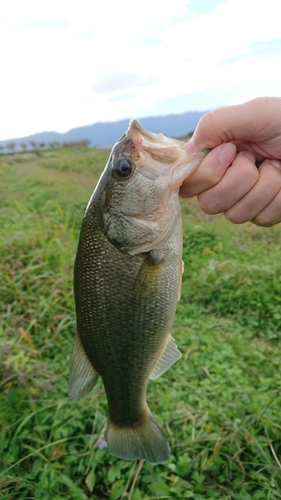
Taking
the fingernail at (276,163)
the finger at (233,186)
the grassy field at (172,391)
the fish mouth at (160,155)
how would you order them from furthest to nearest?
the grassy field at (172,391)
the fingernail at (276,163)
the finger at (233,186)
the fish mouth at (160,155)

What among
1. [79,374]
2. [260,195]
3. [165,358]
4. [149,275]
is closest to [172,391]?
[165,358]

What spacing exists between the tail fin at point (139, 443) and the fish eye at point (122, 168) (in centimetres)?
120

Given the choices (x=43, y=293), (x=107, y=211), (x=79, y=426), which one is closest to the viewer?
(x=107, y=211)

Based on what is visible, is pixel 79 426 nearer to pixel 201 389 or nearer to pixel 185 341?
pixel 201 389

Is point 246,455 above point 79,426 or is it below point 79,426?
below

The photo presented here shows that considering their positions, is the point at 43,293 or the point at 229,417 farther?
the point at 43,293

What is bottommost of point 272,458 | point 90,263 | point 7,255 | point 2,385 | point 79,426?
point 272,458

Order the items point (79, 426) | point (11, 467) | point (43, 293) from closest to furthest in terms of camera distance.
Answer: point (11, 467)
point (79, 426)
point (43, 293)

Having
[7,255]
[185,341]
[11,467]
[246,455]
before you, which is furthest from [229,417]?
[7,255]

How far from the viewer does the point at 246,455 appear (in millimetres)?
2510

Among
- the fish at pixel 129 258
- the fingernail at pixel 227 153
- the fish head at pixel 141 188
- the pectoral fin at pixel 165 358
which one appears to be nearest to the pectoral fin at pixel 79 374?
the fish at pixel 129 258

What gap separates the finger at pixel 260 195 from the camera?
1733 millimetres

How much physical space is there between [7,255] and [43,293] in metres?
0.79

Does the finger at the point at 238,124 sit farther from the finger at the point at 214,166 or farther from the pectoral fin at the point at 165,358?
the pectoral fin at the point at 165,358
